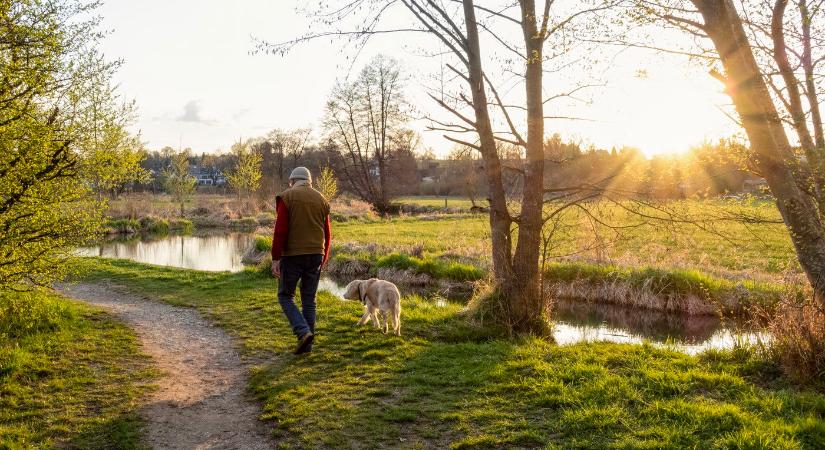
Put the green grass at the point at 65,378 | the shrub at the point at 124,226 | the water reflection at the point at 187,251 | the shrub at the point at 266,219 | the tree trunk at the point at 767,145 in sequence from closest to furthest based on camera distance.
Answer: the green grass at the point at 65,378, the tree trunk at the point at 767,145, the water reflection at the point at 187,251, the shrub at the point at 124,226, the shrub at the point at 266,219

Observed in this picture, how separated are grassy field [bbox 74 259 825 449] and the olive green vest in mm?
1485

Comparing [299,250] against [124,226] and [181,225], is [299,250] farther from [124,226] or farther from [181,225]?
[181,225]

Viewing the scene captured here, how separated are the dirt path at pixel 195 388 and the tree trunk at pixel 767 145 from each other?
6.28 metres

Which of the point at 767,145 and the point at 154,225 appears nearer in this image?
the point at 767,145

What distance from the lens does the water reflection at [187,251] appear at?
20.9 m

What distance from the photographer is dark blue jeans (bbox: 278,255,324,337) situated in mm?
7098

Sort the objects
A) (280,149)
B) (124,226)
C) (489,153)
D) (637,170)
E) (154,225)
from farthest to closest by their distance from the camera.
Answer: (280,149), (154,225), (124,226), (489,153), (637,170)

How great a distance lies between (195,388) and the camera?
6.17 metres

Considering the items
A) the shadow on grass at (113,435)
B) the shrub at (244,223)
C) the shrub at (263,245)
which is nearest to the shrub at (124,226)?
the shrub at (244,223)

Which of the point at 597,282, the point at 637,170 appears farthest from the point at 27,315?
the point at 597,282

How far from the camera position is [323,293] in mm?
12109

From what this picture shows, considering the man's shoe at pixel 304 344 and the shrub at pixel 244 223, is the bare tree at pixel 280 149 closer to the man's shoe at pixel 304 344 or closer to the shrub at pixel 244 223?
the shrub at pixel 244 223

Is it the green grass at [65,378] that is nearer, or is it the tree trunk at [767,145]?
the green grass at [65,378]

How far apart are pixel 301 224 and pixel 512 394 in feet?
11.3
